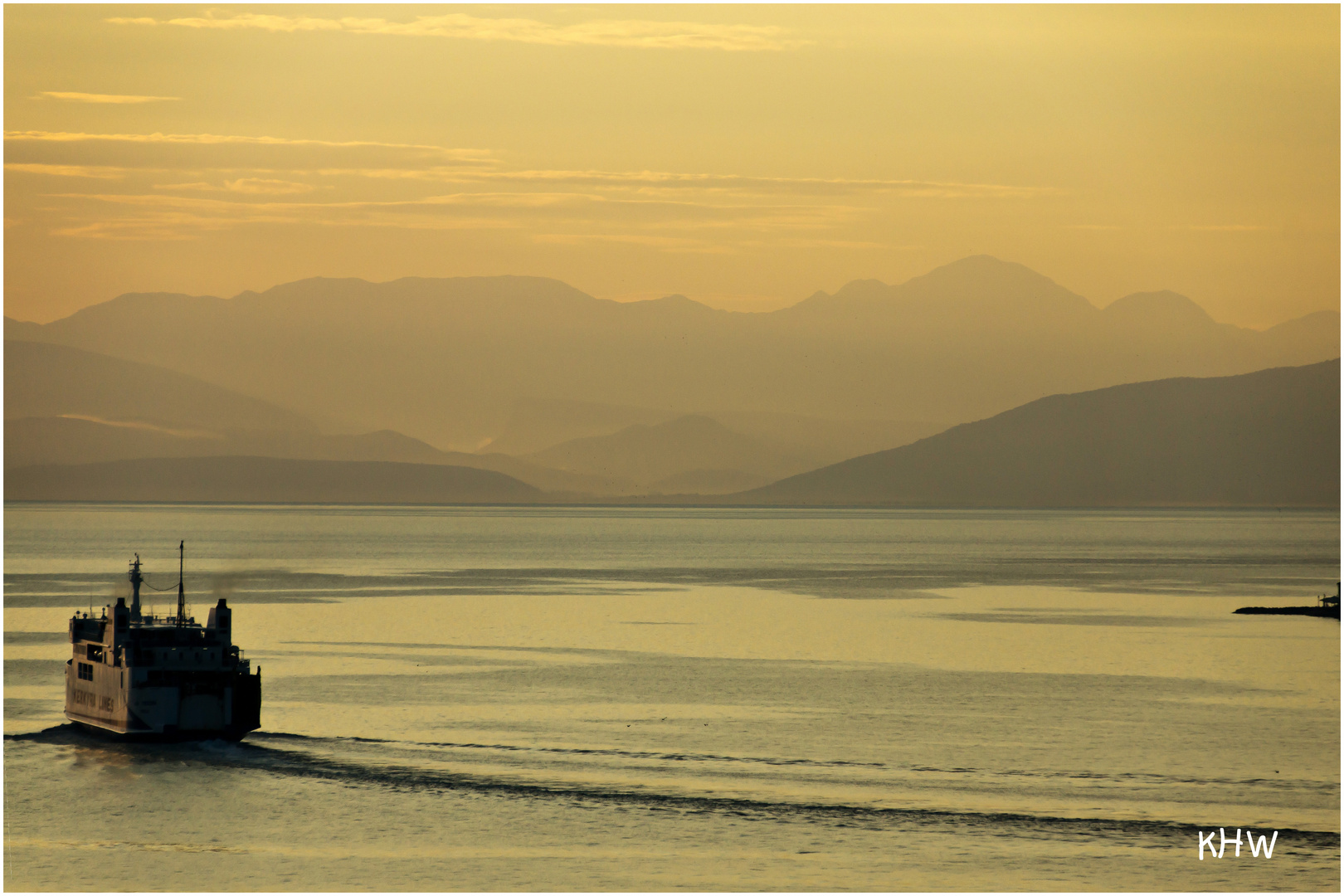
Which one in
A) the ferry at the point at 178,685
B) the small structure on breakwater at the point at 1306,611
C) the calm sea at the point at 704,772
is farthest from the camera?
the small structure on breakwater at the point at 1306,611

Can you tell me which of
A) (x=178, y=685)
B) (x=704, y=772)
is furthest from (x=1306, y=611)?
(x=178, y=685)

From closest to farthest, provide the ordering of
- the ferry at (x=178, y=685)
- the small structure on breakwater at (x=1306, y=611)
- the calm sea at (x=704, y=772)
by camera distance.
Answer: the calm sea at (x=704, y=772) → the ferry at (x=178, y=685) → the small structure on breakwater at (x=1306, y=611)

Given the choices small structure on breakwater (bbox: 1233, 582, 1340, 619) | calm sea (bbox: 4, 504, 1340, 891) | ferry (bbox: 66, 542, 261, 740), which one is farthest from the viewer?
small structure on breakwater (bbox: 1233, 582, 1340, 619)

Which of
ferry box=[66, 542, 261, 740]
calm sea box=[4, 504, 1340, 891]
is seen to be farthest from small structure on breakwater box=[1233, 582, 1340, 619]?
ferry box=[66, 542, 261, 740]

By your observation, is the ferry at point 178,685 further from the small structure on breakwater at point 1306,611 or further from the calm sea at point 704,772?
the small structure on breakwater at point 1306,611

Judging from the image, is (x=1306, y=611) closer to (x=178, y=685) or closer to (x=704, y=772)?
(x=704, y=772)

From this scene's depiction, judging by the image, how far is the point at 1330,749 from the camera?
231 ft

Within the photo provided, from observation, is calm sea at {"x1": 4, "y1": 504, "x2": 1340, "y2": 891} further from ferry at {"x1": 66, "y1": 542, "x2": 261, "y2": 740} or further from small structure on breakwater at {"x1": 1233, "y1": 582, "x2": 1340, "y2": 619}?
small structure on breakwater at {"x1": 1233, "y1": 582, "x2": 1340, "y2": 619}

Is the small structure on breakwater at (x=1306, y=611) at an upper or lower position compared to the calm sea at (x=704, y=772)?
upper

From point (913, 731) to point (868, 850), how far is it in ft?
72.4

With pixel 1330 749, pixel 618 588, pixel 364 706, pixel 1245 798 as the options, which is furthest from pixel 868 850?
pixel 618 588

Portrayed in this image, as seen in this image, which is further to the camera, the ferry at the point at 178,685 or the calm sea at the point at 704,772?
the ferry at the point at 178,685

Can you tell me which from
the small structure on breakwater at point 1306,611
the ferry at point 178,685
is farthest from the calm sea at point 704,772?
the small structure on breakwater at point 1306,611

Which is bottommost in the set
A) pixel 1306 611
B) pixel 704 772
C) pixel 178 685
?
pixel 704 772
